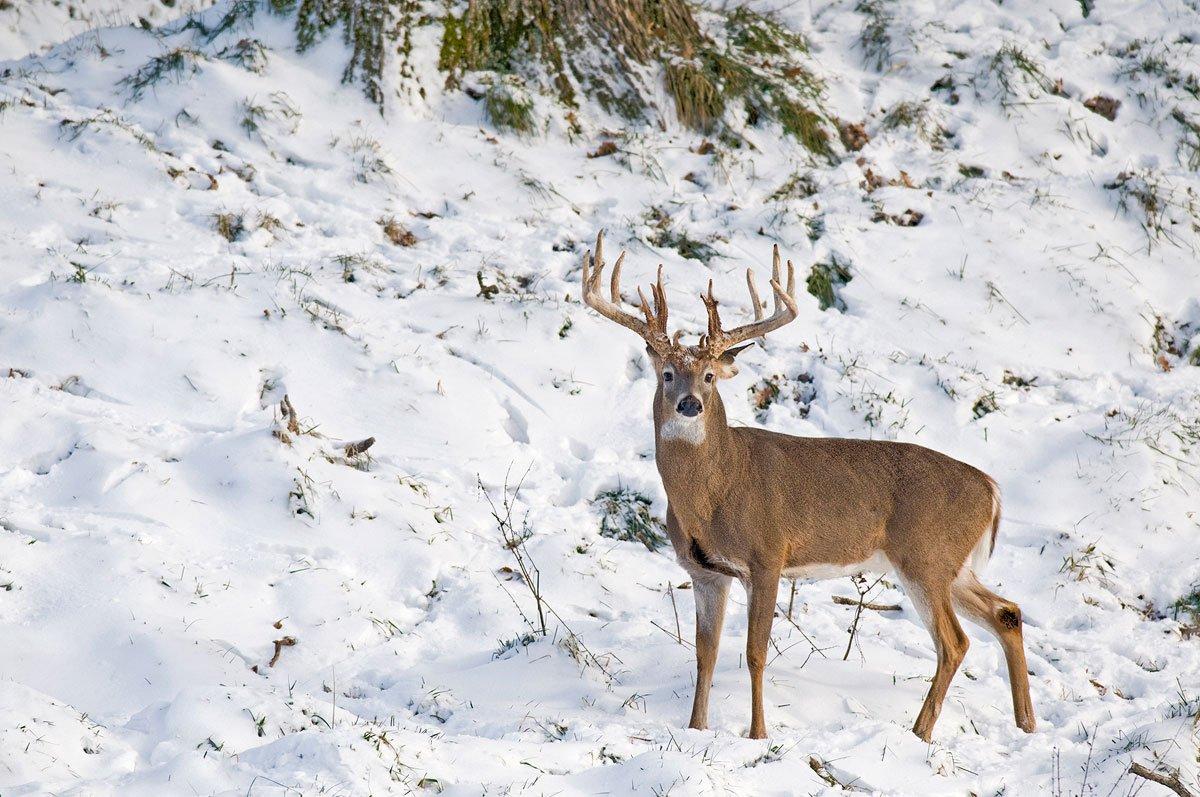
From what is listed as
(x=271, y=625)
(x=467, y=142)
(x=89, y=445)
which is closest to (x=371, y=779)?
(x=271, y=625)

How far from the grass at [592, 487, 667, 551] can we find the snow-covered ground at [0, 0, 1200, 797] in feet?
0.34

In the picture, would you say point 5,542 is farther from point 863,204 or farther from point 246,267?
point 863,204

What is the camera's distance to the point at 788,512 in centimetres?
584

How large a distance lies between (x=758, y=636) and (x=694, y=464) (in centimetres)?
81

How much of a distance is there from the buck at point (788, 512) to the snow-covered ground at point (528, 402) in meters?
0.36

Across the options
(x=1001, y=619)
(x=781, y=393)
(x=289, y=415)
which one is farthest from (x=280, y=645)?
(x=781, y=393)

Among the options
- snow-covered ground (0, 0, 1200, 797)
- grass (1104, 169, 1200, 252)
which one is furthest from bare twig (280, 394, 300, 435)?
grass (1104, 169, 1200, 252)

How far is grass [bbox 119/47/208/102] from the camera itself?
33.3 feet

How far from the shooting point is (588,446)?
7.81m

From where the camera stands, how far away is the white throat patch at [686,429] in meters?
5.71

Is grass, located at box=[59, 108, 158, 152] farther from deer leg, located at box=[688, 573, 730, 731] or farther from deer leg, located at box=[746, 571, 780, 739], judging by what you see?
deer leg, located at box=[746, 571, 780, 739]

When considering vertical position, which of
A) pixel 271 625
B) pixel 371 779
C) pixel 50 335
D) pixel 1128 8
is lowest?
pixel 271 625

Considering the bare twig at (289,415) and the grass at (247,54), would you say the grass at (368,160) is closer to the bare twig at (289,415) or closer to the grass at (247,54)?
the grass at (247,54)

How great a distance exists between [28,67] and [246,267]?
11.9ft
